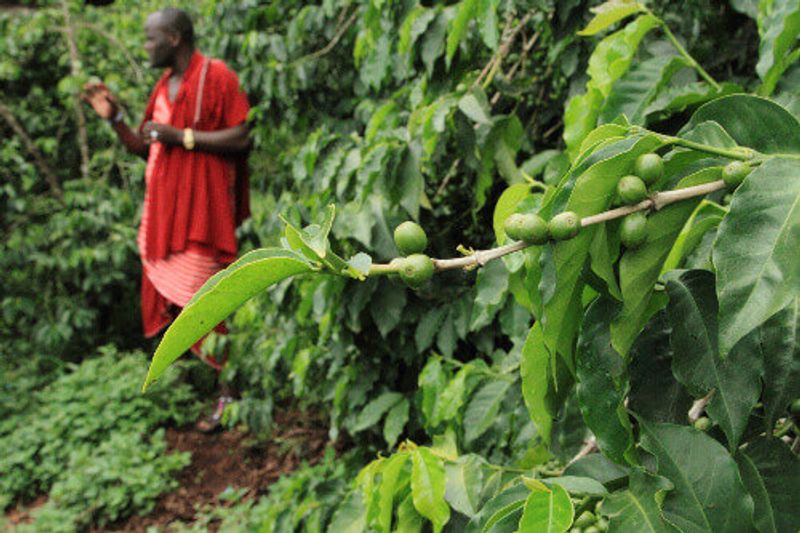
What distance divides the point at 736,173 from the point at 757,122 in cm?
13

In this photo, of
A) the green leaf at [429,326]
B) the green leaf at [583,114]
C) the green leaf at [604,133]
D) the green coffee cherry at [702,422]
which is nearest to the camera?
the green leaf at [604,133]

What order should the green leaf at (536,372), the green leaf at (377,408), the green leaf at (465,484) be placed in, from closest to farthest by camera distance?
1. the green leaf at (536,372)
2. the green leaf at (465,484)
3. the green leaf at (377,408)

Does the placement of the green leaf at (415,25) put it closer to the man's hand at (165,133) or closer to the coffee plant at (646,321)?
the coffee plant at (646,321)

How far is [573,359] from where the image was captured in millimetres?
700

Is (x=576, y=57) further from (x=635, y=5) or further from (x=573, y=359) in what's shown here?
(x=573, y=359)

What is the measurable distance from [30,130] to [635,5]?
4573 mm

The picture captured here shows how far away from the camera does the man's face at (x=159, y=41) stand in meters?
3.33

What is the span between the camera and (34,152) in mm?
4645

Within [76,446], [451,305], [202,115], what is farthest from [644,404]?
[76,446]

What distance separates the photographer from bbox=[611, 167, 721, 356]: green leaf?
1.94 feet

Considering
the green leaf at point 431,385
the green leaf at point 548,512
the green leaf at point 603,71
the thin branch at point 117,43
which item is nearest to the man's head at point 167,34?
the thin branch at point 117,43

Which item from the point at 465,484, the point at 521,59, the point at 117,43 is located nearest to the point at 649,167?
the point at 465,484

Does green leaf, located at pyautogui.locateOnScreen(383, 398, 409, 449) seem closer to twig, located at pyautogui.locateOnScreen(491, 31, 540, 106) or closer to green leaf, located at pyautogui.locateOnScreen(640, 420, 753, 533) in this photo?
twig, located at pyautogui.locateOnScreen(491, 31, 540, 106)

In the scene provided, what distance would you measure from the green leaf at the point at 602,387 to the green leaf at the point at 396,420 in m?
1.41
